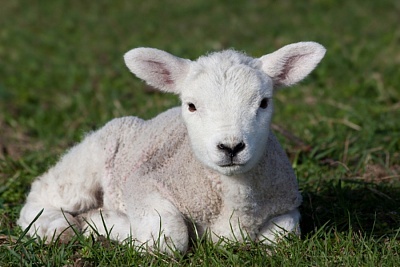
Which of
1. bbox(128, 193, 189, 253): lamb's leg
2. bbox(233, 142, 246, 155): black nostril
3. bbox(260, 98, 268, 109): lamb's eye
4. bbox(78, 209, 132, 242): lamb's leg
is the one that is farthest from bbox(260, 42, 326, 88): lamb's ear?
bbox(78, 209, 132, 242): lamb's leg

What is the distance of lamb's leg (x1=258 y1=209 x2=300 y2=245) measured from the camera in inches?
206

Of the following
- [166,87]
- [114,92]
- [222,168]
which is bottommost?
[114,92]

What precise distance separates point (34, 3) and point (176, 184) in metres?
14.0

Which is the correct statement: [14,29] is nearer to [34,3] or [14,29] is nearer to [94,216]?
[34,3]

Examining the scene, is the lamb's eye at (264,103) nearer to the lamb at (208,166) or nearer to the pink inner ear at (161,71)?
the lamb at (208,166)

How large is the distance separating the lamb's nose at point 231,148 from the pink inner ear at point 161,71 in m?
0.98

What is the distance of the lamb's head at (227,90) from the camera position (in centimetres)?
472

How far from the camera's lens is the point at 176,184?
5.43 metres

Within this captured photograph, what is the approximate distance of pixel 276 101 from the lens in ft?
33.7

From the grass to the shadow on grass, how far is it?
0.05 ft

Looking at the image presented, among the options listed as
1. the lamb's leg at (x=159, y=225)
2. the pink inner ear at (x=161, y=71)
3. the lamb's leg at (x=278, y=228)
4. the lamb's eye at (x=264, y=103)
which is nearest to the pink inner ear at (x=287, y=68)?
the lamb's eye at (x=264, y=103)

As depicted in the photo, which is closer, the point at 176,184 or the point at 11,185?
the point at 176,184

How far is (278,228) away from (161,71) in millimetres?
1435

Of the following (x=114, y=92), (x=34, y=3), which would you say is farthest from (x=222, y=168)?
(x=34, y=3)
